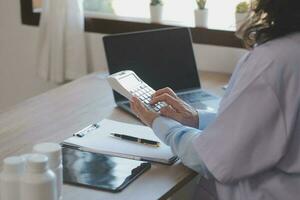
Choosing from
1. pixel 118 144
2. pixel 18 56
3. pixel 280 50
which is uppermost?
pixel 280 50

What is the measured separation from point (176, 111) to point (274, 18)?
0.40 metres

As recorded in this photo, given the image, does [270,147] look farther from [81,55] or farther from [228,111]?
[81,55]

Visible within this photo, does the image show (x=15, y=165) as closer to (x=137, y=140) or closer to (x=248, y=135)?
(x=248, y=135)

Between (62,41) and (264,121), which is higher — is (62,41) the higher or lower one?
the lower one

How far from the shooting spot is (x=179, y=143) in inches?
56.2

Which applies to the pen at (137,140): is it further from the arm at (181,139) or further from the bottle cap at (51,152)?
the bottle cap at (51,152)

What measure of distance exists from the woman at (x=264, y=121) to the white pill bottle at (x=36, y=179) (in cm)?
40

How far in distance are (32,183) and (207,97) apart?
1117 mm

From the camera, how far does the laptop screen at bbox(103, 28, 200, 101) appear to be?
200cm

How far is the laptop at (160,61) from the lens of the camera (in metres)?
1.99

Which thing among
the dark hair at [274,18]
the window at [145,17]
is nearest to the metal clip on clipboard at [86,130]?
the dark hair at [274,18]

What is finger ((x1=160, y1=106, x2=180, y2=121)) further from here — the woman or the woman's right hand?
the woman

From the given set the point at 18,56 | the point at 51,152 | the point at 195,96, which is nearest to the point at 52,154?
the point at 51,152

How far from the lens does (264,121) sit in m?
1.23
